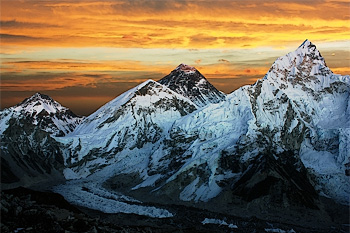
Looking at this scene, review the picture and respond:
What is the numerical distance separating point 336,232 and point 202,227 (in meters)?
39.9

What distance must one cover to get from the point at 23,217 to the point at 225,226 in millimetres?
108338

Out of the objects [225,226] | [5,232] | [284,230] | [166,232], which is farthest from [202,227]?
[5,232]

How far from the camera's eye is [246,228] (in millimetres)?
197500

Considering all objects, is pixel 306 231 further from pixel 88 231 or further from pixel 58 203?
pixel 88 231

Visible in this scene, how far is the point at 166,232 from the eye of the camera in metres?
144

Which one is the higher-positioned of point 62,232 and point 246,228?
point 62,232

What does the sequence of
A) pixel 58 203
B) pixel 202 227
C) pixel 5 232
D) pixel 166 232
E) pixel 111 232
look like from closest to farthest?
pixel 5 232 → pixel 111 232 → pixel 166 232 → pixel 58 203 → pixel 202 227

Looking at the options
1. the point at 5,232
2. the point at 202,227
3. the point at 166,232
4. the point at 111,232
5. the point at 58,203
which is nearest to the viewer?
the point at 5,232

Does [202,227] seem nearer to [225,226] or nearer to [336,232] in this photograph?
[225,226]

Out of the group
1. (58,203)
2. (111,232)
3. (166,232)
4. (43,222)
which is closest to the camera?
(43,222)

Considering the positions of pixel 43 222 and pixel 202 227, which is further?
pixel 202 227

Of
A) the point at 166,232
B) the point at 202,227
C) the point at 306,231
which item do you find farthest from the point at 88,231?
the point at 306,231

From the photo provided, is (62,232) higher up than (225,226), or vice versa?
(62,232)

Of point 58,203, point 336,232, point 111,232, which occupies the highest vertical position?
point 111,232
